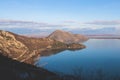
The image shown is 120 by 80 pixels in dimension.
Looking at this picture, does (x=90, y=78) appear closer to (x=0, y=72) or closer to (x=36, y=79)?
(x=36, y=79)

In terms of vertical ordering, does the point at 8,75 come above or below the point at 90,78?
above

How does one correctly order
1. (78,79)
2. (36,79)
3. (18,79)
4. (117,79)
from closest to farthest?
(18,79), (36,79), (78,79), (117,79)

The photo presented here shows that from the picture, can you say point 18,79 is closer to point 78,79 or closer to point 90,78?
point 78,79

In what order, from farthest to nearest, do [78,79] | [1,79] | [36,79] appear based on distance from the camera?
[78,79]
[36,79]
[1,79]

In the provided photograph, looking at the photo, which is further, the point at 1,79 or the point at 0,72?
the point at 0,72

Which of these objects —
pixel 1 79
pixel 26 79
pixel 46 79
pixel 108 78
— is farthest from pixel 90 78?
pixel 1 79

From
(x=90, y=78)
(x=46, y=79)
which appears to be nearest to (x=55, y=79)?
(x=46, y=79)

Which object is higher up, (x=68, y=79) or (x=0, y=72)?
(x=0, y=72)

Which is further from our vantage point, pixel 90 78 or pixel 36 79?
pixel 90 78

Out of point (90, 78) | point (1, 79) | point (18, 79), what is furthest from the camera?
point (90, 78)
